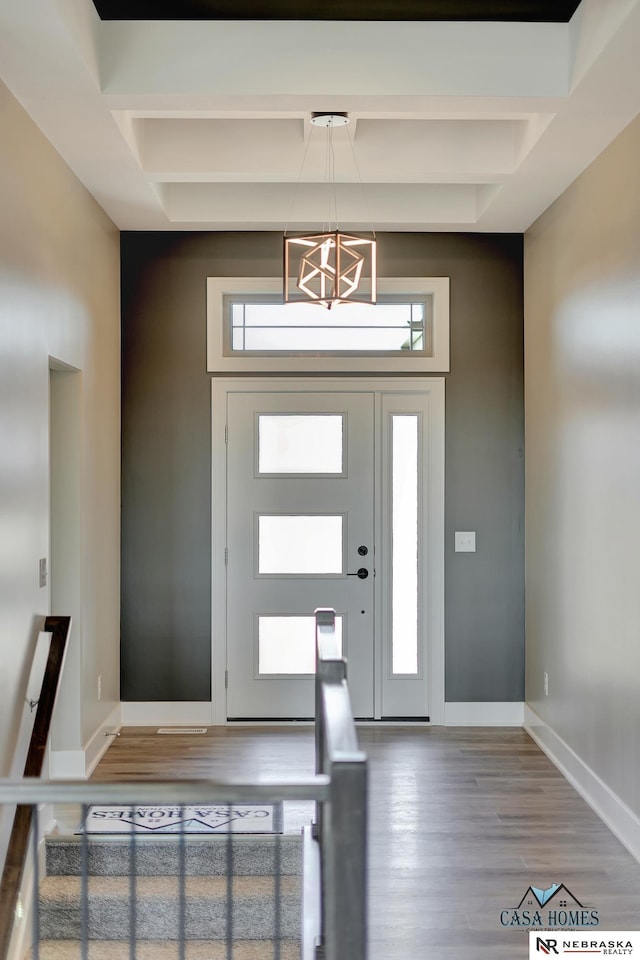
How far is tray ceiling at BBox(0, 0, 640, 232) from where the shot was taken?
10.6ft

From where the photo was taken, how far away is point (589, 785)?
4.28 metres

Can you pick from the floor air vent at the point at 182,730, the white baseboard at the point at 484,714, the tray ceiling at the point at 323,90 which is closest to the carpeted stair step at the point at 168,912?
the floor air vent at the point at 182,730

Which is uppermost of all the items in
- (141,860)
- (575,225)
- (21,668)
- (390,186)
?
(390,186)

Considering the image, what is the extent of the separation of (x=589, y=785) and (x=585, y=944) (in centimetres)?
129

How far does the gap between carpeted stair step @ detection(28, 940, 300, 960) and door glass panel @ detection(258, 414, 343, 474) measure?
9.44 ft

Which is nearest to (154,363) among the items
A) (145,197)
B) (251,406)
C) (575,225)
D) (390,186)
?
(251,406)

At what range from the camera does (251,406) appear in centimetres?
567

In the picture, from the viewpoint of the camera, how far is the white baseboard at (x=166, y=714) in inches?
220

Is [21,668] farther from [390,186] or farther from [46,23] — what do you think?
[390,186]

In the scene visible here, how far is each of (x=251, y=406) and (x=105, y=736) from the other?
221cm

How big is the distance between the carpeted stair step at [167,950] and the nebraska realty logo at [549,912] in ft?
2.90

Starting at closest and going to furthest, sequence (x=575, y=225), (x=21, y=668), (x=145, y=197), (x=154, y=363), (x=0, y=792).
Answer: (x=0, y=792) < (x=21, y=668) < (x=575, y=225) < (x=145, y=197) < (x=154, y=363)

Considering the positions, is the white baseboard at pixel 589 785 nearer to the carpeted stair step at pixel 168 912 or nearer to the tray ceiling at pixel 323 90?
the carpeted stair step at pixel 168 912

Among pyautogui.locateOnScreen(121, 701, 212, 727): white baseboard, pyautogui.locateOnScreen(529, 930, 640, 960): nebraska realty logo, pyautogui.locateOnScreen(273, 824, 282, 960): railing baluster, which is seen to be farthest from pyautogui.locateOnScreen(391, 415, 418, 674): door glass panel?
pyautogui.locateOnScreen(273, 824, 282, 960): railing baluster
